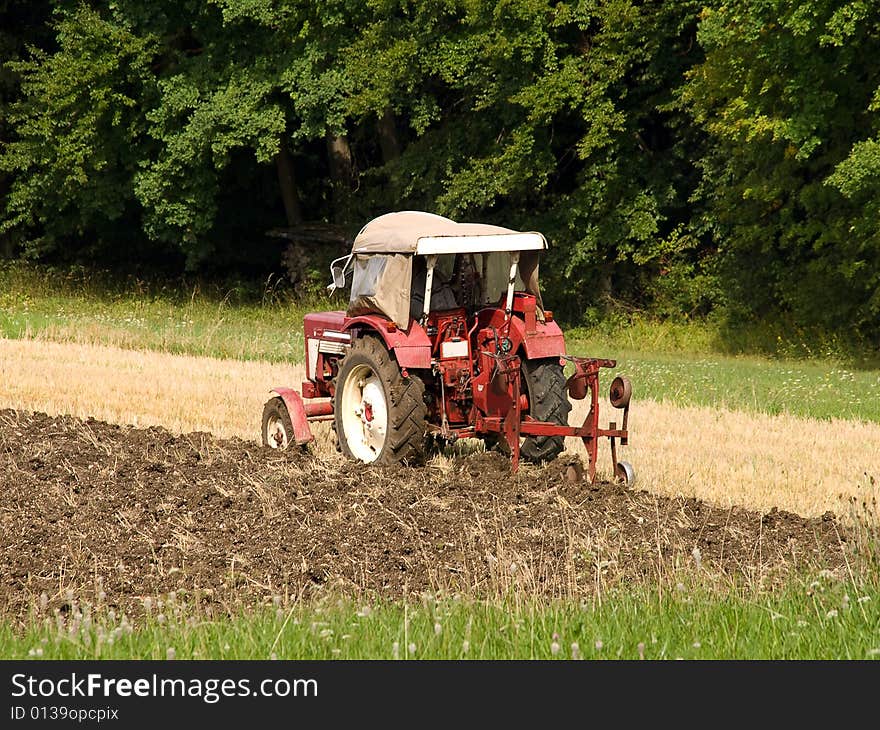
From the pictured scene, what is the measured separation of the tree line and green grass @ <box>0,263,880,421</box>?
104 cm

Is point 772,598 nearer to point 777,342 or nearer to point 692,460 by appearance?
point 692,460

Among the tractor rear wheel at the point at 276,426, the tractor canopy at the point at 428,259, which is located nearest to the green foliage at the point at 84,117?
the tractor rear wheel at the point at 276,426

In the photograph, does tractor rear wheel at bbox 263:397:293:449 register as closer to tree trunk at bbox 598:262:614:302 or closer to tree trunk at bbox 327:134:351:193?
tree trunk at bbox 598:262:614:302

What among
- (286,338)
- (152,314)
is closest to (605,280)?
(286,338)

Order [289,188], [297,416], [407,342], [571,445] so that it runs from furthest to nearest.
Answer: [289,188]
[571,445]
[297,416]
[407,342]

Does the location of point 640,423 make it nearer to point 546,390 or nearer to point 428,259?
point 546,390

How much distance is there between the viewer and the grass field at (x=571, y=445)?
20.0ft

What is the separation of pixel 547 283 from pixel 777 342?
5.40m

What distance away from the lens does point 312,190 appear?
3603 cm

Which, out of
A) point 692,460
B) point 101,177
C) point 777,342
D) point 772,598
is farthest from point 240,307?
point 772,598

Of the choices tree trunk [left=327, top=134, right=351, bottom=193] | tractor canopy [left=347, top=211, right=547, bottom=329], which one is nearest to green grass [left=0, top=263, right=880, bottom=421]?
tree trunk [left=327, top=134, right=351, bottom=193]

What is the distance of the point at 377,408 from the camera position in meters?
11.3

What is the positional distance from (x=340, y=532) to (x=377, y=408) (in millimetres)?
2524

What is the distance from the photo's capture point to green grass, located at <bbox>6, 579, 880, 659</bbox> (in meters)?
5.95
